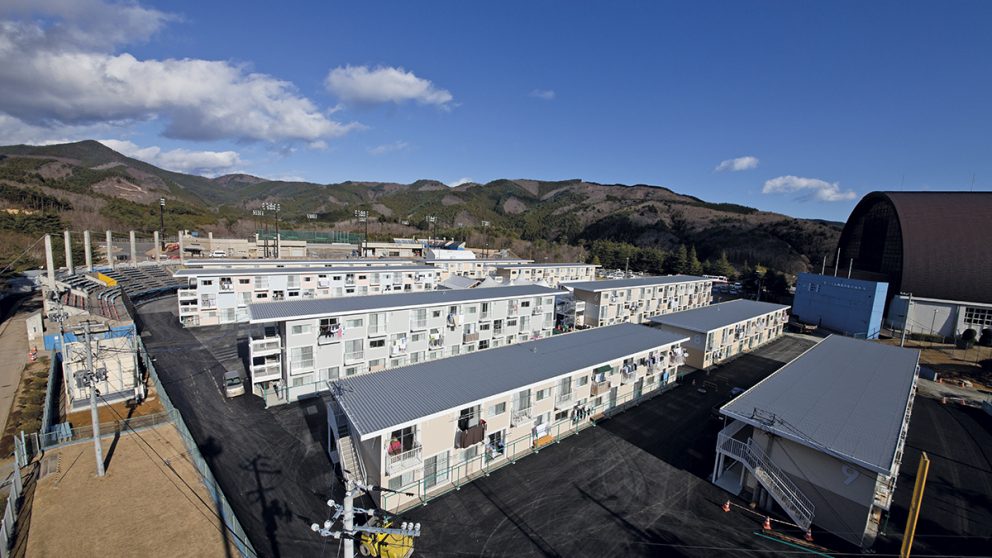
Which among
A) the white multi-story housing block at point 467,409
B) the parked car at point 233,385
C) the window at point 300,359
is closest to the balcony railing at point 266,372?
the parked car at point 233,385

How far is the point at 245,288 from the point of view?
40.5m

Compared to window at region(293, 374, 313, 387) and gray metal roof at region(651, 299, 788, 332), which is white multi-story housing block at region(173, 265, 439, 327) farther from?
gray metal roof at region(651, 299, 788, 332)

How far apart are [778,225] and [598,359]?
129777 millimetres

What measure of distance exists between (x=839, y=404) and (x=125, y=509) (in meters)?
30.0

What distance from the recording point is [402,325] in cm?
2658

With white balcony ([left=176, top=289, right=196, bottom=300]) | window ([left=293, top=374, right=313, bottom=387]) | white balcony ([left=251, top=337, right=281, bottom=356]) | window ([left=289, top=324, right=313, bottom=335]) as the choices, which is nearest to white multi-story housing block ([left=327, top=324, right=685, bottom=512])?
window ([left=293, top=374, right=313, bottom=387])

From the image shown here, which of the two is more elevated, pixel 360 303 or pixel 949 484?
pixel 360 303

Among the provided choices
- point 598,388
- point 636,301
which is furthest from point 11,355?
point 636,301

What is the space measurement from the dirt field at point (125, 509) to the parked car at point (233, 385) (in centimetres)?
494

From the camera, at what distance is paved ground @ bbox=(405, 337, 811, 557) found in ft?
43.7

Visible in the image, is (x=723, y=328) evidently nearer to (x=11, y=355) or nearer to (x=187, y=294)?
(x=187, y=294)

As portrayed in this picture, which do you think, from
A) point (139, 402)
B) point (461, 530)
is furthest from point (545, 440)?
point (139, 402)

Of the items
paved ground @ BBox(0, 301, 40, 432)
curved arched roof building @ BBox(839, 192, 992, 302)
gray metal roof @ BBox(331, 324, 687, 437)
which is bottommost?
paved ground @ BBox(0, 301, 40, 432)

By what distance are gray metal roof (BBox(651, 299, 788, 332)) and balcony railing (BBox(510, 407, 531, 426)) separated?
18.3 metres
